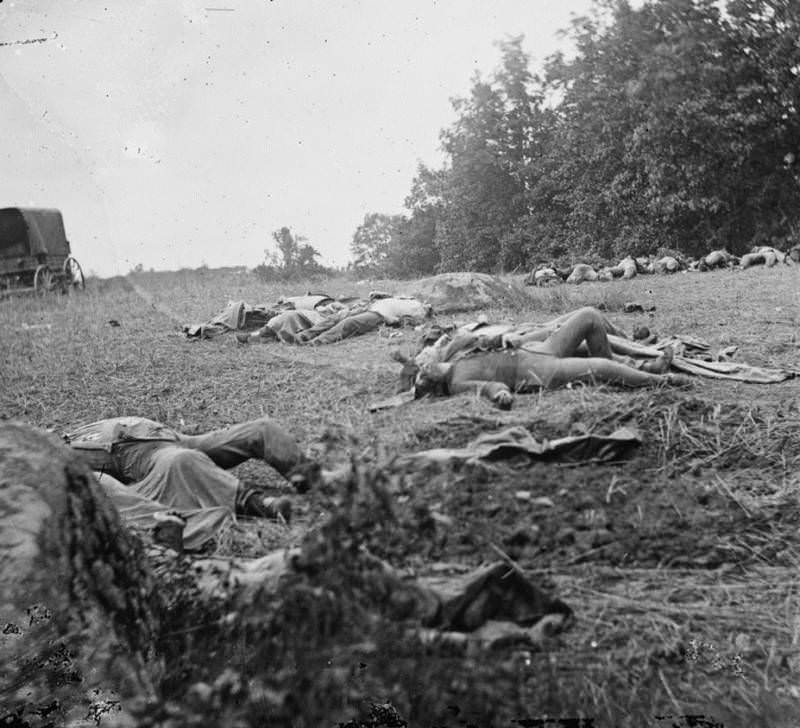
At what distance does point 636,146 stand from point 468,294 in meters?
8.60

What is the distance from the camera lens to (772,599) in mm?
2205

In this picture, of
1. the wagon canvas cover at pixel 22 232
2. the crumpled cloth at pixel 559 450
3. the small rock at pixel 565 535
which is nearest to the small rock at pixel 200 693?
the small rock at pixel 565 535

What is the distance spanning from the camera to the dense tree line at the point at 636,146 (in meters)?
14.5

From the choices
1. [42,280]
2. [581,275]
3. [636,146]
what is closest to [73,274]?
[42,280]

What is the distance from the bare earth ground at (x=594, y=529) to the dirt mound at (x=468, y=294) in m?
3.32

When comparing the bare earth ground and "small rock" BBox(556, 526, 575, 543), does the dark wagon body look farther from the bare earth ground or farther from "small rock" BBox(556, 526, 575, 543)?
"small rock" BBox(556, 526, 575, 543)

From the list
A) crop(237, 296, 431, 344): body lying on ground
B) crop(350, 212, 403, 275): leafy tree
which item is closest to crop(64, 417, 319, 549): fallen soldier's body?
crop(237, 296, 431, 344): body lying on ground

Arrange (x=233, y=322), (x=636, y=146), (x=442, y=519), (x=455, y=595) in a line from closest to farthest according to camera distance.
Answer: (x=455, y=595) < (x=442, y=519) < (x=233, y=322) < (x=636, y=146)

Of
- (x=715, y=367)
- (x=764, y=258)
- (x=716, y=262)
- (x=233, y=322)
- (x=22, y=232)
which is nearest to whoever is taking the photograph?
(x=715, y=367)

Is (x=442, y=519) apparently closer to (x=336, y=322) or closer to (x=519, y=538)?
(x=519, y=538)

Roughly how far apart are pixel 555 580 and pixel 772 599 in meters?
0.62

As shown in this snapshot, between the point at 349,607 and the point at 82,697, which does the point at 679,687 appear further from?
the point at 82,697

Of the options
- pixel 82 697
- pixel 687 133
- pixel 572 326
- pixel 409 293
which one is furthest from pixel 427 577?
pixel 687 133

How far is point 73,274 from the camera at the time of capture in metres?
12.7
